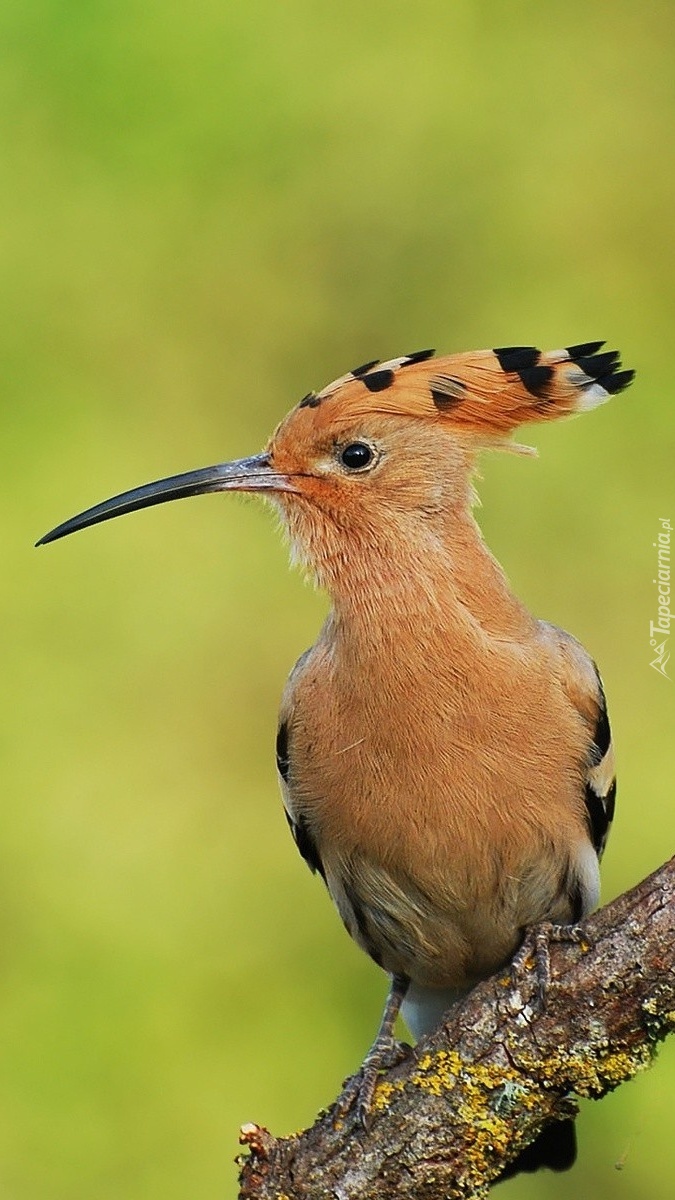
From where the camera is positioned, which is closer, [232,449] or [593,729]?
[593,729]

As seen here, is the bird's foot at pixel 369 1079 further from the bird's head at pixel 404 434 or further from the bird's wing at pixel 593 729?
the bird's head at pixel 404 434

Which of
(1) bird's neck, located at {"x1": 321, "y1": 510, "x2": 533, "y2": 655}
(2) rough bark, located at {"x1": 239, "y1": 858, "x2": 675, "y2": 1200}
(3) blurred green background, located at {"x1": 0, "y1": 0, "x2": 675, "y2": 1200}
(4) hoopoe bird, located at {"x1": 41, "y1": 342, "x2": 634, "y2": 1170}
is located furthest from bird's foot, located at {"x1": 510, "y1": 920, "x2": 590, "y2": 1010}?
(3) blurred green background, located at {"x1": 0, "y1": 0, "x2": 675, "y2": 1200}

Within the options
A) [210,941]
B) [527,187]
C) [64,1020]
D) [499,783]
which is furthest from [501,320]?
[499,783]

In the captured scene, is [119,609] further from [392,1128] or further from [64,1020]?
[392,1128]

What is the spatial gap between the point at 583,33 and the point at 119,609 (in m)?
2.02

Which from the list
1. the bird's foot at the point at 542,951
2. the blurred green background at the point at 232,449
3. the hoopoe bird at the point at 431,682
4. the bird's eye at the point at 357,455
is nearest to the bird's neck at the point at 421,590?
the hoopoe bird at the point at 431,682

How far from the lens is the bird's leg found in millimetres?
2426

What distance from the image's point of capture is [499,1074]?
2336 millimetres

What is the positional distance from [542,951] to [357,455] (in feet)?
2.53

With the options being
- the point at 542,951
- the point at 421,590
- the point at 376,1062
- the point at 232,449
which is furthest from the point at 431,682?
the point at 232,449

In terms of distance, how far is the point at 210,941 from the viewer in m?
4.07

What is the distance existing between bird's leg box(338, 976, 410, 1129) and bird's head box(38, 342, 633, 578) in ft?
2.21

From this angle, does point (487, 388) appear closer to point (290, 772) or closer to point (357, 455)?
point (357, 455)

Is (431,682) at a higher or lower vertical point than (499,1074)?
higher
